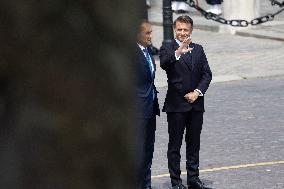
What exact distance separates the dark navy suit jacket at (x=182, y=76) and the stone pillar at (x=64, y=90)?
7833 millimetres

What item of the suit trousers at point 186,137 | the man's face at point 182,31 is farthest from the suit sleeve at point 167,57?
the suit trousers at point 186,137

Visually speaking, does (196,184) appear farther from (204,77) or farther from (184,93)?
(204,77)

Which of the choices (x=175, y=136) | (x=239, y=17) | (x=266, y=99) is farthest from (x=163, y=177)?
(x=239, y=17)

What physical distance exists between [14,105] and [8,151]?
40 mm

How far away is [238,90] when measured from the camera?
15414 mm

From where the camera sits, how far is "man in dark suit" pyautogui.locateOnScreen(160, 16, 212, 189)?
342 inches

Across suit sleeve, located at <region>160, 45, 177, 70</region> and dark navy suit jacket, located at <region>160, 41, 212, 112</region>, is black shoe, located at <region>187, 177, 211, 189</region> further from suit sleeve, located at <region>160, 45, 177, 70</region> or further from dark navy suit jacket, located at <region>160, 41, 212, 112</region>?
suit sleeve, located at <region>160, 45, 177, 70</region>

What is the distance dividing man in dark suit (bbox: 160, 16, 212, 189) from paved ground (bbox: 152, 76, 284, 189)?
423 millimetres

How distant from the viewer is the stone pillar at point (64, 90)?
77cm

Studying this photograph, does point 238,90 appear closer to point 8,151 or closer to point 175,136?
point 175,136

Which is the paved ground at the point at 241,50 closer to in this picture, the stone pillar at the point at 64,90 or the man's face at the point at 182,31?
Result: the man's face at the point at 182,31

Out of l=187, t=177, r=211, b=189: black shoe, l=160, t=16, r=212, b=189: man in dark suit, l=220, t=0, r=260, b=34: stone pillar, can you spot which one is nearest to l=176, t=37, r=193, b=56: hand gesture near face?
l=160, t=16, r=212, b=189: man in dark suit

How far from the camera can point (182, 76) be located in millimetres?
8797

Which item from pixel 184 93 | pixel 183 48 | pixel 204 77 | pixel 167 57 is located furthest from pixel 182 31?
pixel 184 93
